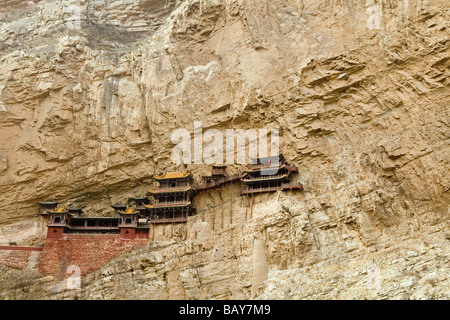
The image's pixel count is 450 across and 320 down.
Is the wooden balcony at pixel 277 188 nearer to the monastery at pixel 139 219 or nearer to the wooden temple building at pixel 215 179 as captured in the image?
the monastery at pixel 139 219

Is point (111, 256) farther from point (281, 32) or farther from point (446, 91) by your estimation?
point (446, 91)

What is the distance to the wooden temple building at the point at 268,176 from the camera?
3506 centimetres

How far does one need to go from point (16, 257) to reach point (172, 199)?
1143 cm

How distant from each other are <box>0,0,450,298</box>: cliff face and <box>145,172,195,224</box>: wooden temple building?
4.45 feet

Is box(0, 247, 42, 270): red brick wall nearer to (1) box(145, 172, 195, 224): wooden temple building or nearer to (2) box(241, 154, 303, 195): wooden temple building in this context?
(1) box(145, 172, 195, 224): wooden temple building

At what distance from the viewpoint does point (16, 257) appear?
1421 inches

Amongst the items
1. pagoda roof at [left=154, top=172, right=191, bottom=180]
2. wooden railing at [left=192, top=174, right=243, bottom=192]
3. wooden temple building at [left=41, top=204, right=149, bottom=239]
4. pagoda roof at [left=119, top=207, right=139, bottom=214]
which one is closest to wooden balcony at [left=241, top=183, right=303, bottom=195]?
wooden railing at [left=192, top=174, right=243, bottom=192]

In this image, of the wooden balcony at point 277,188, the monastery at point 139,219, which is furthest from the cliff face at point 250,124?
the monastery at point 139,219

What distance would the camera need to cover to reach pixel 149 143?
138ft

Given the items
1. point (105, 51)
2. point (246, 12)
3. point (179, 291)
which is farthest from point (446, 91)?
point (105, 51)

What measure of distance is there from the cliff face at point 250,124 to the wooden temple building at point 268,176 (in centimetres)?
84

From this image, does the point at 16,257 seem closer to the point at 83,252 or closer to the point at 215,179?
the point at 83,252

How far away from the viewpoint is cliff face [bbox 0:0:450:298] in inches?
1171

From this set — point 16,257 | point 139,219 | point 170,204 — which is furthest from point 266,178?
point 16,257
